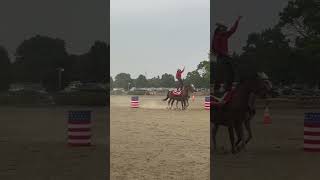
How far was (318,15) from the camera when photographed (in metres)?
47.5

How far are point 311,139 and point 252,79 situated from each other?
2.92 meters

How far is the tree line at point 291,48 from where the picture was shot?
4834cm

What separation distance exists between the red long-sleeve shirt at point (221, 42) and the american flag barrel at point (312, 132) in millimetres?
3573

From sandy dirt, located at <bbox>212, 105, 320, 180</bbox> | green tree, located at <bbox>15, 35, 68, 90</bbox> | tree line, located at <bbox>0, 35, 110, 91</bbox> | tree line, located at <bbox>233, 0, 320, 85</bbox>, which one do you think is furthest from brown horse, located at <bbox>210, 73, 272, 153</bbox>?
green tree, located at <bbox>15, 35, 68, 90</bbox>

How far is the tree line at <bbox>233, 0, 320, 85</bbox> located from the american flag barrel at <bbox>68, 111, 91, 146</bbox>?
108 ft

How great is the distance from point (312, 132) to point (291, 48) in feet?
135

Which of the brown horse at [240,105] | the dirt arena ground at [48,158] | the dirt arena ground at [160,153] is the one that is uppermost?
the brown horse at [240,105]

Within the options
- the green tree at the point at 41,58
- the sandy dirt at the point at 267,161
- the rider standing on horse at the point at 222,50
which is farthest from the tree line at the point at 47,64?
the rider standing on horse at the point at 222,50

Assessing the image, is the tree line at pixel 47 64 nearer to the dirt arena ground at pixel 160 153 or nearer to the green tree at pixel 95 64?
the green tree at pixel 95 64

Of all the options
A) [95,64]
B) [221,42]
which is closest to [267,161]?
[221,42]

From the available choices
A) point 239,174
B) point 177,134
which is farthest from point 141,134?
point 239,174

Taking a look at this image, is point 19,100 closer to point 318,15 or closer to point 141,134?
point 318,15

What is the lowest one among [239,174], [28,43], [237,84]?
[239,174]

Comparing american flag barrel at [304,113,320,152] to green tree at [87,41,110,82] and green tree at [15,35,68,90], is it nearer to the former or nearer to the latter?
green tree at [87,41,110,82]
